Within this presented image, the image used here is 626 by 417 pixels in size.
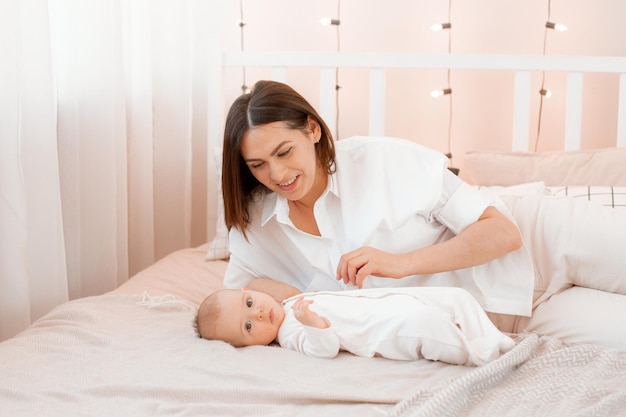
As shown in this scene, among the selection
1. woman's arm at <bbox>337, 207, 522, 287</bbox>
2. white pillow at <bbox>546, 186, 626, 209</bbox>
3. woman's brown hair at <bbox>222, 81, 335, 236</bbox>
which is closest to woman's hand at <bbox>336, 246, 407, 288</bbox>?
woman's arm at <bbox>337, 207, 522, 287</bbox>

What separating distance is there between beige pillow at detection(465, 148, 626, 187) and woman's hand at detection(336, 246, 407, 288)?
77cm

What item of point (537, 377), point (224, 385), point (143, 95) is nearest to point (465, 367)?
point (537, 377)

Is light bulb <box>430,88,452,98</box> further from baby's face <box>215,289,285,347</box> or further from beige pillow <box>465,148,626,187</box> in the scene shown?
baby's face <box>215,289,285,347</box>

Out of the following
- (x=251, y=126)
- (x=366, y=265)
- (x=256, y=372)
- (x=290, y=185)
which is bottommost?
(x=256, y=372)

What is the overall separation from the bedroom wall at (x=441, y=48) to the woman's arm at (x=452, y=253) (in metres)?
1.22

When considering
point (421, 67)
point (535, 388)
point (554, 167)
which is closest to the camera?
point (535, 388)

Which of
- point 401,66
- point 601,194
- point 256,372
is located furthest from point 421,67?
point 256,372

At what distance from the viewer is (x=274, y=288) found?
1.53 metres

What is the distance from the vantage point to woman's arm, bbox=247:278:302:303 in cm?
150

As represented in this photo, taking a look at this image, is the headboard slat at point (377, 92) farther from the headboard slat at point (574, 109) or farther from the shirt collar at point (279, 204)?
the shirt collar at point (279, 204)

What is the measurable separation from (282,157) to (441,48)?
4.50ft

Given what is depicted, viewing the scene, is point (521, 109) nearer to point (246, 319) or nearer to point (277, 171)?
point (277, 171)

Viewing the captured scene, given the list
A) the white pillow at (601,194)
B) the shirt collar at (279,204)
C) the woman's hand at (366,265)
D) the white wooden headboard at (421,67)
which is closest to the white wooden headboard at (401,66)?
the white wooden headboard at (421,67)

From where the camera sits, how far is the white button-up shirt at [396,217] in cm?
147
